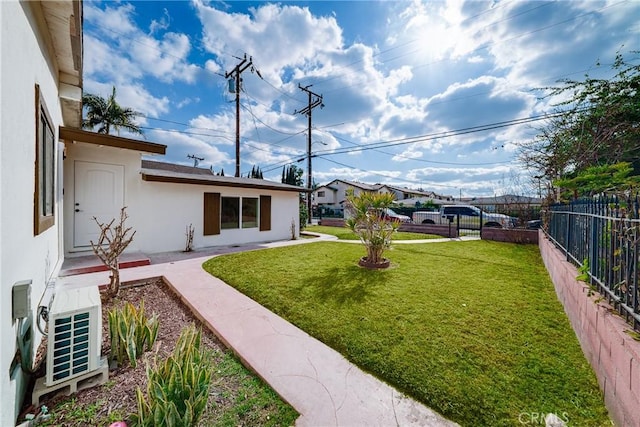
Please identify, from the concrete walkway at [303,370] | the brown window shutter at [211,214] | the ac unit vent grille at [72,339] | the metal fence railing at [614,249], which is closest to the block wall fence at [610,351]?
the metal fence railing at [614,249]

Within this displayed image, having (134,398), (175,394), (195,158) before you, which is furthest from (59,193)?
(195,158)

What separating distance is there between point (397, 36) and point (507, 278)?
11.5m

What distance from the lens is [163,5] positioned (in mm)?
8086

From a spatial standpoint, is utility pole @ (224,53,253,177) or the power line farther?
utility pole @ (224,53,253,177)

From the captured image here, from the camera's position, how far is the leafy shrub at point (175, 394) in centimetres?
156

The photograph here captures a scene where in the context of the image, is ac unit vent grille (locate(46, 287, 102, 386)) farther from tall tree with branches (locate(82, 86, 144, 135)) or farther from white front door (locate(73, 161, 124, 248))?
tall tree with branches (locate(82, 86, 144, 135))

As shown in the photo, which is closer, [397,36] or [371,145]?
[397,36]

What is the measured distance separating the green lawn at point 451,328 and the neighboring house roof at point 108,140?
362 centimetres

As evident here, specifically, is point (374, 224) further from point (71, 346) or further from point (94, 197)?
point (94, 197)

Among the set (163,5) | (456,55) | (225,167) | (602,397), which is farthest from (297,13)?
(225,167)

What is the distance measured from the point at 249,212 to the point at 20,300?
8.32 metres

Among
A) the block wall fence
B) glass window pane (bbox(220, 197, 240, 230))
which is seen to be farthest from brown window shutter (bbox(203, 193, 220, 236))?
the block wall fence

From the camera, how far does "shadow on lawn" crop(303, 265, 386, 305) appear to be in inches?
163

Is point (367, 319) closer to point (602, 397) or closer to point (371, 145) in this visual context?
point (602, 397)
